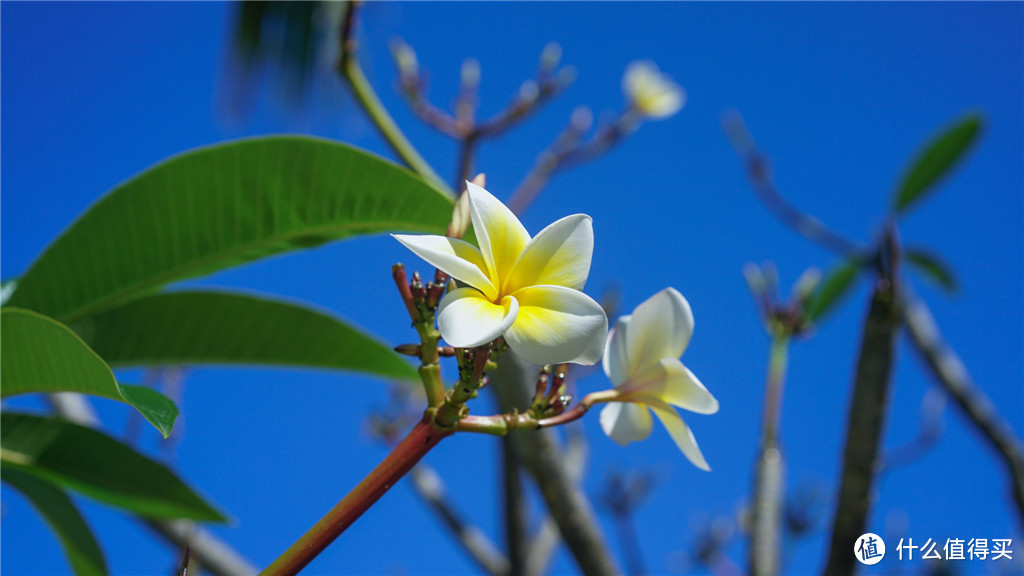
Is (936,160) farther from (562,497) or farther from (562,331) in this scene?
(562,331)

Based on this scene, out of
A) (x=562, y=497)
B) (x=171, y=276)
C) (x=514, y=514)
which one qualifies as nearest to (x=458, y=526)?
(x=514, y=514)

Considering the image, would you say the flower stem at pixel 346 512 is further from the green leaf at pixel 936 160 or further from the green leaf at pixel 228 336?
the green leaf at pixel 936 160

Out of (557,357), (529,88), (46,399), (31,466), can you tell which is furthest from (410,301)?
(46,399)

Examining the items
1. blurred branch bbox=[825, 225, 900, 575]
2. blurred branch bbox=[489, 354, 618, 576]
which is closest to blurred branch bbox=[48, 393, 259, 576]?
blurred branch bbox=[489, 354, 618, 576]

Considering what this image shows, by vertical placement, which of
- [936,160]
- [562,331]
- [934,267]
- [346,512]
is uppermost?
[934,267]

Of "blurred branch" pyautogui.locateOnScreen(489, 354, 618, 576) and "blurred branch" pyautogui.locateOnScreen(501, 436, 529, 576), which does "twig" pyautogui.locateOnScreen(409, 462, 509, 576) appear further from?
"blurred branch" pyautogui.locateOnScreen(489, 354, 618, 576)
